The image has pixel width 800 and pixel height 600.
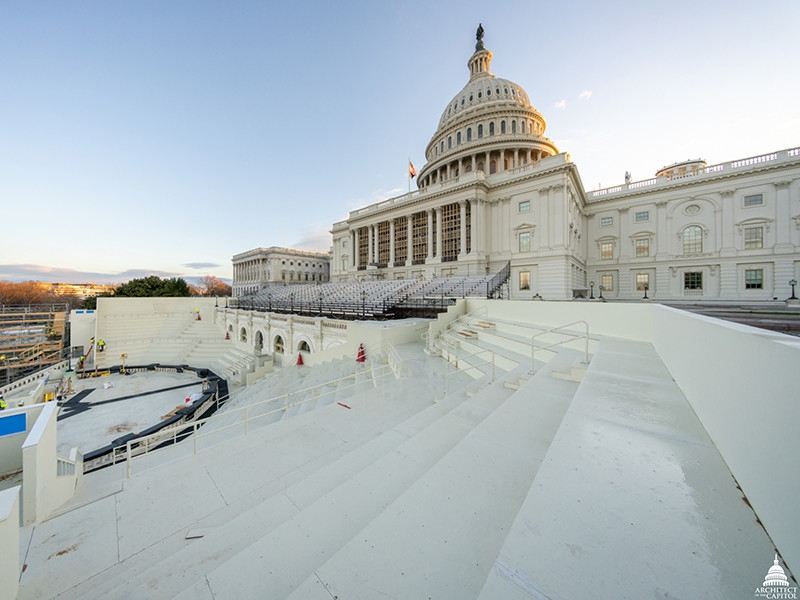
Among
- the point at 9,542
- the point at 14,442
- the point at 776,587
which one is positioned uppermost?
the point at 776,587

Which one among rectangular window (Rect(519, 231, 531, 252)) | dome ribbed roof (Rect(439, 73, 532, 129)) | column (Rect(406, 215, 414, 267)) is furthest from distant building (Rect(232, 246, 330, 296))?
rectangular window (Rect(519, 231, 531, 252))

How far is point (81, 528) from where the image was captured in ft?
13.4

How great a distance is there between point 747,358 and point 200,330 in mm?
43557

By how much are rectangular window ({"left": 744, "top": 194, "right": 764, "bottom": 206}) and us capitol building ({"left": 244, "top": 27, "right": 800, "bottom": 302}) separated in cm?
7

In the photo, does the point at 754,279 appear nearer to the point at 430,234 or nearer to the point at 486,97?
the point at 430,234

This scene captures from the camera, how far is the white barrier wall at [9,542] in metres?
2.56

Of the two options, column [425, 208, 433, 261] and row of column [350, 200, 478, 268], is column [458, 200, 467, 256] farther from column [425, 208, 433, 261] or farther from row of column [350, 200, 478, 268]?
column [425, 208, 433, 261]

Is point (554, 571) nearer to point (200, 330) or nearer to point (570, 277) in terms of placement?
point (570, 277)

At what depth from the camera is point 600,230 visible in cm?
3375

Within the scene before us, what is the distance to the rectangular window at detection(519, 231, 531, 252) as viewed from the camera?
28.8 m

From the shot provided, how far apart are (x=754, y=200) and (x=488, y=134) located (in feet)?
98.0

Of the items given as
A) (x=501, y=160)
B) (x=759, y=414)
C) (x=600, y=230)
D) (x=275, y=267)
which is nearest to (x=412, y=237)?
(x=501, y=160)

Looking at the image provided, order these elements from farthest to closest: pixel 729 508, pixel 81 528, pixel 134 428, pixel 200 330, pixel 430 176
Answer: pixel 430 176, pixel 200 330, pixel 134 428, pixel 81 528, pixel 729 508

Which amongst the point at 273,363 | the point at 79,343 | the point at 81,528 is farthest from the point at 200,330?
the point at 81,528
